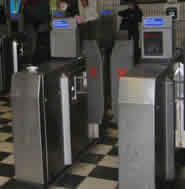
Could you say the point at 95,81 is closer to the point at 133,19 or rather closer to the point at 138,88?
the point at 138,88

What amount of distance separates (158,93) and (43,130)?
2.85 feet

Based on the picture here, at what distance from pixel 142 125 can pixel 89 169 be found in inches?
41.3

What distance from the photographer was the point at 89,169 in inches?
123

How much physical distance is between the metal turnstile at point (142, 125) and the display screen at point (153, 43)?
0.40 m

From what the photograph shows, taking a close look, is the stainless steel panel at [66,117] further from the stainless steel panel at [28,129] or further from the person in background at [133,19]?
the person in background at [133,19]

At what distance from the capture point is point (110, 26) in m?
6.18

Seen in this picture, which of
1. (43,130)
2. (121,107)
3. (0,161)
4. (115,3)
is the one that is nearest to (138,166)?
(121,107)

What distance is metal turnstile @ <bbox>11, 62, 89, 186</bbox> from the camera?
2.55 m

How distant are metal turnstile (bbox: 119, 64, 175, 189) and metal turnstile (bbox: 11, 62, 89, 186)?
614 millimetres

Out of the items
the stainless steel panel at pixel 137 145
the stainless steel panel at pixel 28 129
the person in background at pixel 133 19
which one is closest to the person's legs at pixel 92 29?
the person in background at pixel 133 19

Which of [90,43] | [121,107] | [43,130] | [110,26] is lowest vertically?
[43,130]

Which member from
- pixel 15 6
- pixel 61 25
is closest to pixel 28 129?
pixel 61 25

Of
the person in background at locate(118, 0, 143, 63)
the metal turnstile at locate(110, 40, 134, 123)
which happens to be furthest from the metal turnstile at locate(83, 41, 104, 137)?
the person in background at locate(118, 0, 143, 63)

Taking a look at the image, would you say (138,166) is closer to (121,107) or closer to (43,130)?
(121,107)
